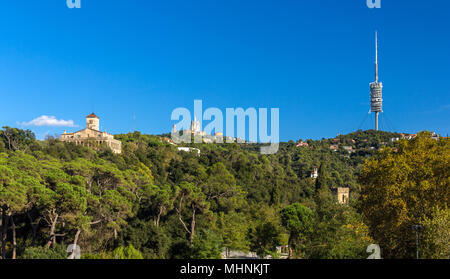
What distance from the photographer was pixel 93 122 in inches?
2287

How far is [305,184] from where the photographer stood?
62.2 metres

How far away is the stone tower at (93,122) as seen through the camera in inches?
2279

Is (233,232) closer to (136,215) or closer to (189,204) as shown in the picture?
(189,204)

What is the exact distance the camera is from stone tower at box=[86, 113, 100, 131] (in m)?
57.9

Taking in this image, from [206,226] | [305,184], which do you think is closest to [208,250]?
[206,226]

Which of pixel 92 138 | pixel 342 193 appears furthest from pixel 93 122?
pixel 342 193

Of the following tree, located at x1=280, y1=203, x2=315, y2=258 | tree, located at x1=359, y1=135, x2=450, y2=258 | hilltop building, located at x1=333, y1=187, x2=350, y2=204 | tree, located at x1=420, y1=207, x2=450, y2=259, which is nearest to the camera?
tree, located at x1=420, y1=207, x2=450, y2=259

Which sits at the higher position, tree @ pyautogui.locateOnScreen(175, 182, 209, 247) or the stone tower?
the stone tower

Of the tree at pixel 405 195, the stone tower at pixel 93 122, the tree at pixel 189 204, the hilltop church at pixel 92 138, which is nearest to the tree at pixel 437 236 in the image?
the tree at pixel 405 195

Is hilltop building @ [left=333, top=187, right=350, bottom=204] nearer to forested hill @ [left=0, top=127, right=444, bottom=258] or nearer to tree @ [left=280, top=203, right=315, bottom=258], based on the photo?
forested hill @ [left=0, top=127, right=444, bottom=258]

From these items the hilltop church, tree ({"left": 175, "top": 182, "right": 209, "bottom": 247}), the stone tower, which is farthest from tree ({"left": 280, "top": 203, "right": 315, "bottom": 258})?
the stone tower

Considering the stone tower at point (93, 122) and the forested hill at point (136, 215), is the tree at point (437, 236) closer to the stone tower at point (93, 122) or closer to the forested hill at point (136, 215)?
the forested hill at point (136, 215)

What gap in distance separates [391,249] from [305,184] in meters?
42.6
